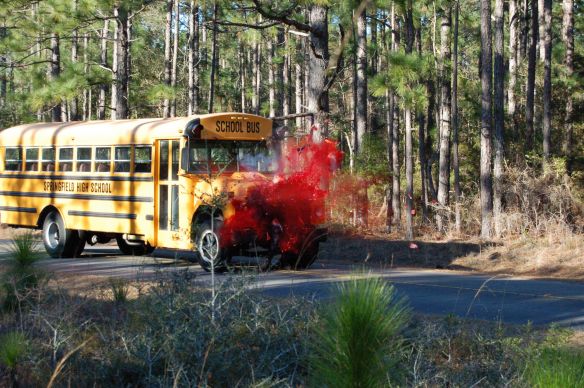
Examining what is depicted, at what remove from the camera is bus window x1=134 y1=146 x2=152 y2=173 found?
15.7 metres

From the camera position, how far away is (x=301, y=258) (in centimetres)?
1498

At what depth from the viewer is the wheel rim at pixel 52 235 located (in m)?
17.9

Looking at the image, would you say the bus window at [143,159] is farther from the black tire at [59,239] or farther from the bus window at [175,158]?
the black tire at [59,239]

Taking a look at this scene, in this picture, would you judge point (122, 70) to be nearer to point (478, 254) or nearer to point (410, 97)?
point (410, 97)

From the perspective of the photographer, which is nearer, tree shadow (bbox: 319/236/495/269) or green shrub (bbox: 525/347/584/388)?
green shrub (bbox: 525/347/584/388)

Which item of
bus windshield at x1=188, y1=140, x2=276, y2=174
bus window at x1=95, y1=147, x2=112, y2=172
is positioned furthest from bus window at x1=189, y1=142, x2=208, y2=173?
bus window at x1=95, y1=147, x2=112, y2=172

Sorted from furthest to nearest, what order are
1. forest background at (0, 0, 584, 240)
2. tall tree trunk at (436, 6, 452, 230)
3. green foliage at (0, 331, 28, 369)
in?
tall tree trunk at (436, 6, 452, 230) → forest background at (0, 0, 584, 240) → green foliage at (0, 331, 28, 369)

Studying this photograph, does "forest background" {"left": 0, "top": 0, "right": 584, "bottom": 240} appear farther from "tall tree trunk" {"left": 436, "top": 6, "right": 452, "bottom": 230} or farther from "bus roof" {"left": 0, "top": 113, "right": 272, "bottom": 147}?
"bus roof" {"left": 0, "top": 113, "right": 272, "bottom": 147}

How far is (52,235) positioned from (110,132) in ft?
10.3

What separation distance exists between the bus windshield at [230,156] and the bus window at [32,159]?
5.20 meters

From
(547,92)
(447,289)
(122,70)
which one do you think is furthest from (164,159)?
(547,92)

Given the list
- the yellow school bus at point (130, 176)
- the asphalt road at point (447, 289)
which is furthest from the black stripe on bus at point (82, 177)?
the asphalt road at point (447, 289)

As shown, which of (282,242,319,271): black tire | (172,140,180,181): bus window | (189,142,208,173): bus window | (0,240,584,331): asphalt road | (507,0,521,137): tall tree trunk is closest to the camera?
(0,240,584,331): asphalt road

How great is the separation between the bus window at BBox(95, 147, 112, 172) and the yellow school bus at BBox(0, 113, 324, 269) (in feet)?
0.07
